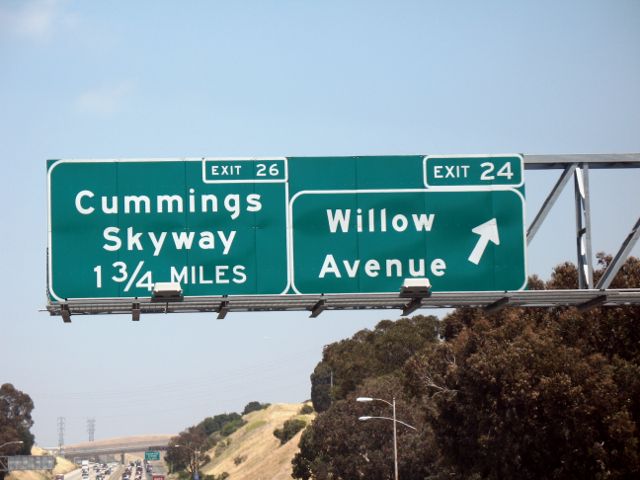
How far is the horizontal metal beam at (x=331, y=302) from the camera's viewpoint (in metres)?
22.1

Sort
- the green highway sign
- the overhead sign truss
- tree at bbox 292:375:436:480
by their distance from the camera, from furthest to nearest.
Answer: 1. the overhead sign truss
2. tree at bbox 292:375:436:480
3. the green highway sign

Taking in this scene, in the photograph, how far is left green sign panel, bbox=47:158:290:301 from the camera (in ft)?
72.6

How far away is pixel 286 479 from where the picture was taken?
151 meters

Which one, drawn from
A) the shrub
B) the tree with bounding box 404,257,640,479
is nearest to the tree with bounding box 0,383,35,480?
the shrub

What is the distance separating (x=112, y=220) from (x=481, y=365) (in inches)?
1280

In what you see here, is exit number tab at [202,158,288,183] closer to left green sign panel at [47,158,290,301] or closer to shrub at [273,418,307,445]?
left green sign panel at [47,158,290,301]

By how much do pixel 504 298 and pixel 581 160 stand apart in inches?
126

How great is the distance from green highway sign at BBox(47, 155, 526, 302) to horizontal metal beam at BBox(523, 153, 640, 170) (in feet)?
1.47

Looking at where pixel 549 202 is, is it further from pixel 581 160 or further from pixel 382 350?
pixel 382 350

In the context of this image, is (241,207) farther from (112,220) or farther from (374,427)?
(374,427)

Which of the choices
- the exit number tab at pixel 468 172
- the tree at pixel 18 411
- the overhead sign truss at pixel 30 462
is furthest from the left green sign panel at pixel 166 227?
the tree at pixel 18 411

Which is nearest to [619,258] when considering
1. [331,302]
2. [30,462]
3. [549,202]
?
[549,202]

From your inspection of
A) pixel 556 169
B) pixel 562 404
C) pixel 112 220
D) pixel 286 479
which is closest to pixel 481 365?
pixel 562 404

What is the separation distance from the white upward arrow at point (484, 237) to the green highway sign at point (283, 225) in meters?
0.02
